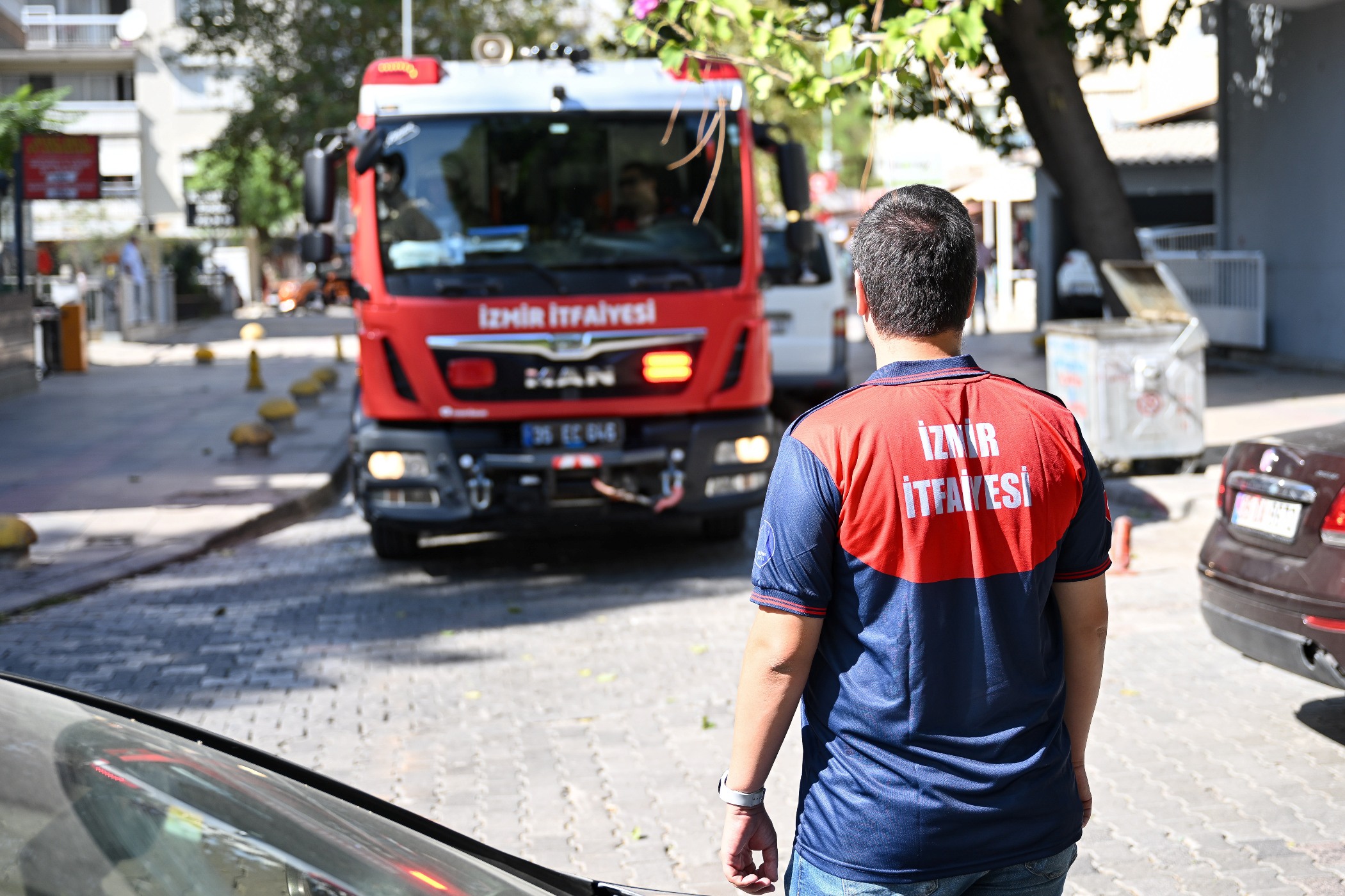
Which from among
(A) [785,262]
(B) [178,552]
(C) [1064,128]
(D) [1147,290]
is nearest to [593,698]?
(B) [178,552]

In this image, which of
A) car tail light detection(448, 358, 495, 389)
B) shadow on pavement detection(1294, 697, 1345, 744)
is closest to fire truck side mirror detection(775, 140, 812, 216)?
car tail light detection(448, 358, 495, 389)

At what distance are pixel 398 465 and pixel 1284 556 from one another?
4.82 meters

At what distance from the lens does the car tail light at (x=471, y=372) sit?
26.8 ft

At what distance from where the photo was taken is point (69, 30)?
2327 inches

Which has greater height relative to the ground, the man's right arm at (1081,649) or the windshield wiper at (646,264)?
the windshield wiper at (646,264)

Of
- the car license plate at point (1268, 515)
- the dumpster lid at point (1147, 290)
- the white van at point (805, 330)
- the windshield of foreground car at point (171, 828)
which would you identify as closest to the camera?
the windshield of foreground car at point (171, 828)

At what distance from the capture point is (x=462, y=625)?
7.62 m

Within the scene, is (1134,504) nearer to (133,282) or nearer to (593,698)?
(593,698)

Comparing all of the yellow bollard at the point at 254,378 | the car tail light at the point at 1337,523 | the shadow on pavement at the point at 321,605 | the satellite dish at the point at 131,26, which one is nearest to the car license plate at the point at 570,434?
the shadow on pavement at the point at 321,605

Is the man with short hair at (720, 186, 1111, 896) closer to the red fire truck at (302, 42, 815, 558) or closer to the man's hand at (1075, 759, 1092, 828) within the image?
the man's hand at (1075, 759, 1092, 828)

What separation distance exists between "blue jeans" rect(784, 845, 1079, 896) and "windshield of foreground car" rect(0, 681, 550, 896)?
449mm

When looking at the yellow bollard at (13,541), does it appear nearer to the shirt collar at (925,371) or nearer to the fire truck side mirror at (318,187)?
the fire truck side mirror at (318,187)

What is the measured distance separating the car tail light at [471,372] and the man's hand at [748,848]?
5.94m

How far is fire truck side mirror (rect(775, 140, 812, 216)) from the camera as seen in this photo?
8.58 metres
